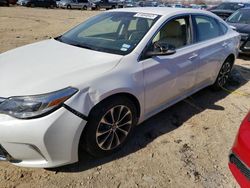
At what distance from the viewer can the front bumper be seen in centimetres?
235

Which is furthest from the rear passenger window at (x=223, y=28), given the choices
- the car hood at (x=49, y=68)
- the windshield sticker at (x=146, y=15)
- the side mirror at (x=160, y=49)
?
the car hood at (x=49, y=68)

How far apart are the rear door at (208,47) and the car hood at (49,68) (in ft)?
5.60

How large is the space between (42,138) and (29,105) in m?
0.32

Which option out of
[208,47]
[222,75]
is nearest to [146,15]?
[208,47]

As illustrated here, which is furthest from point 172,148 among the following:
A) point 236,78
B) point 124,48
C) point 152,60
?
point 236,78

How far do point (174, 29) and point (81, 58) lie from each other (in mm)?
1505

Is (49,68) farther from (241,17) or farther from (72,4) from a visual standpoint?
(72,4)

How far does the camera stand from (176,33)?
12.4 feet

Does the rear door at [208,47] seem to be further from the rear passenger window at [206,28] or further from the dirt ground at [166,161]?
the dirt ground at [166,161]

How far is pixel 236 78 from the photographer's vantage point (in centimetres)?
614

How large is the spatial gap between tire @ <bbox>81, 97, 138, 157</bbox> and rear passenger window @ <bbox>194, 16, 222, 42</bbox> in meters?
1.84

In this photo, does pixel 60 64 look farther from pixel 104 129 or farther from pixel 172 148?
pixel 172 148

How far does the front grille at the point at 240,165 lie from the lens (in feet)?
7.61

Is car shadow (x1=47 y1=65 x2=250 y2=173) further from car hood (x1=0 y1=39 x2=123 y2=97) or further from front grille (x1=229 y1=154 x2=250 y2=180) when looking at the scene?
front grille (x1=229 y1=154 x2=250 y2=180)
